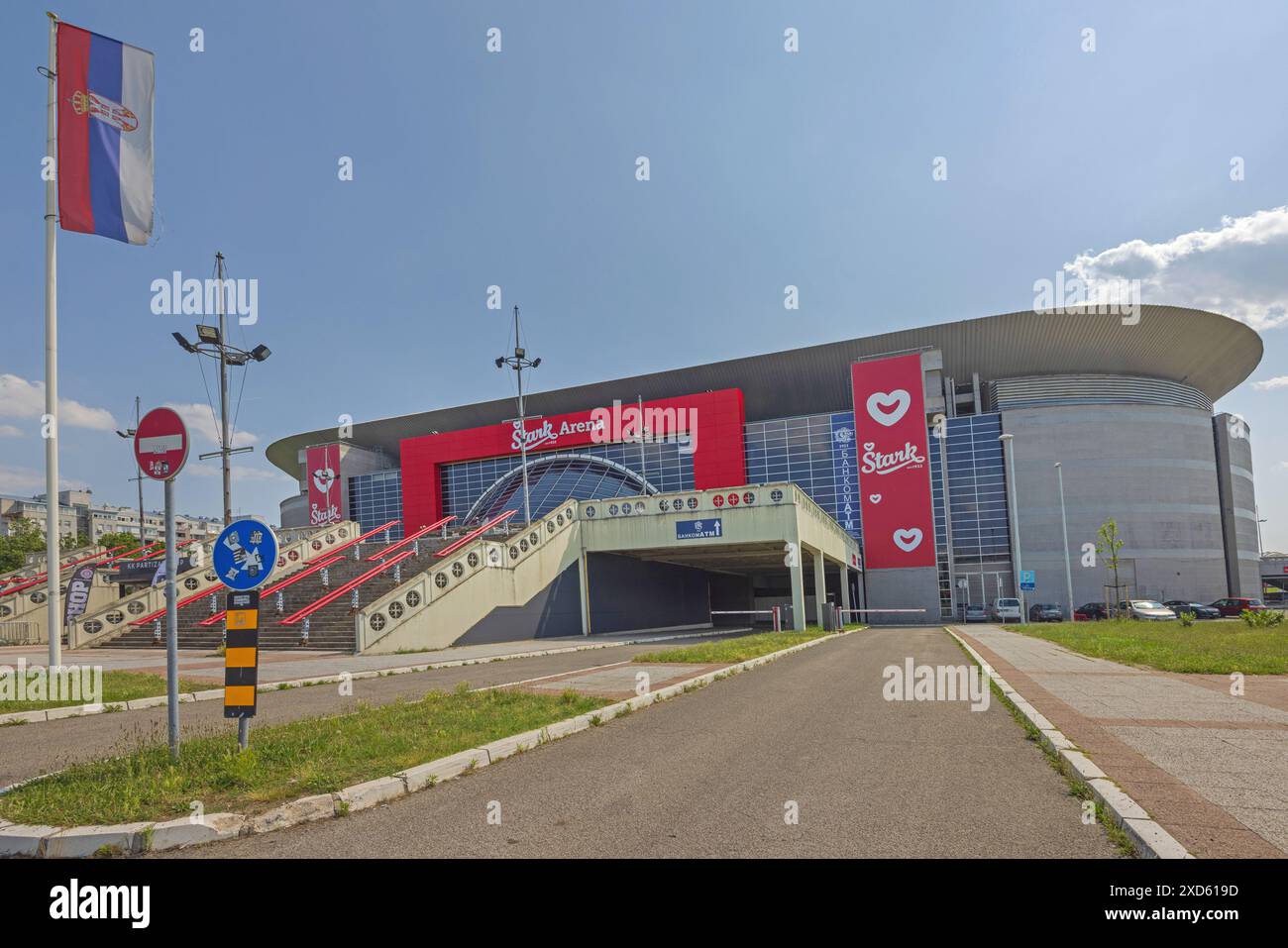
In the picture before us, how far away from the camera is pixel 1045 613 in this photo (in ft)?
175

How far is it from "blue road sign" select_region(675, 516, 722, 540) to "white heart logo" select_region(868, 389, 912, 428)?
28656mm

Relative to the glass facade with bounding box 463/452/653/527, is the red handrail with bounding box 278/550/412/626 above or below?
below

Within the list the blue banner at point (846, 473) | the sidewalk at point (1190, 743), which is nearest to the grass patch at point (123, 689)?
the sidewalk at point (1190, 743)

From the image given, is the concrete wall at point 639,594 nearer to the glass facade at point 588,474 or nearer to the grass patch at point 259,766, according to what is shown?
the glass facade at point 588,474

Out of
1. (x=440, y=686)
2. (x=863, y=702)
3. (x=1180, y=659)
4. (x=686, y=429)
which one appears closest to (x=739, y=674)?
(x=863, y=702)

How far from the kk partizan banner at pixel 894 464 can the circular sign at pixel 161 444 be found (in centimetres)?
5370

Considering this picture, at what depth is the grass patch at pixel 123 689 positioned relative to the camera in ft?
36.4

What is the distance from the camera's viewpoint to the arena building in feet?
188

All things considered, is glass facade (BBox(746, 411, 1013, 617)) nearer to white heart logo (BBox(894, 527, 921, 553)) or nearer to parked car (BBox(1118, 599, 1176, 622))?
white heart logo (BBox(894, 527, 921, 553))

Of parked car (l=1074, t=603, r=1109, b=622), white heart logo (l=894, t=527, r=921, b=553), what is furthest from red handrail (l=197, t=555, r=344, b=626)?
parked car (l=1074, t=603, r=1109, b=622)

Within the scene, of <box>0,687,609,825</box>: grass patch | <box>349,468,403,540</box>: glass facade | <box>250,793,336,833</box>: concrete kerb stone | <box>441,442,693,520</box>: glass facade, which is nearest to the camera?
<box>250,793,336,833</box>: concrete kerb stone
